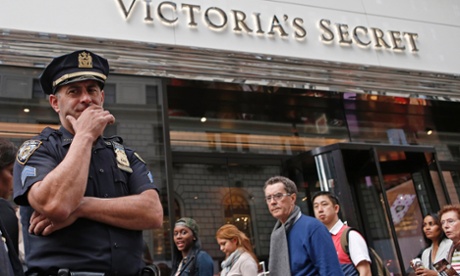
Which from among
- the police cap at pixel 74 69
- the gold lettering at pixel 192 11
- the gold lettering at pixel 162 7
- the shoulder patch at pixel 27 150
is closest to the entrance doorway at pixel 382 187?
the gold lettering at pixel 192 11

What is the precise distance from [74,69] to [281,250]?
2.20m

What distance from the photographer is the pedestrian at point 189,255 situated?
15.6ft

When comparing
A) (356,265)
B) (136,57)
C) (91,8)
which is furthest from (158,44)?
(356,265)

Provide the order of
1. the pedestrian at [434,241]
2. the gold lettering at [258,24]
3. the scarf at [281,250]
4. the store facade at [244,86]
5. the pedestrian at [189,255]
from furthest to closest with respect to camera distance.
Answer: the gold lettering at [258,24]
the store facade at [244,86]
the pedestrian at [434,241]
the pedestrian at [189,255]
the scarf at [281,250]

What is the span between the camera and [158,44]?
6523mm

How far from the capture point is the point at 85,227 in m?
1.85

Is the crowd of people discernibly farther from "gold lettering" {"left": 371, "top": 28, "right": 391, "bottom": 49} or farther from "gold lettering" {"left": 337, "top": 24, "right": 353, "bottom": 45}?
"gold lettering" {"left": 371, "top": 28, "right": 391, "bottom": 49}

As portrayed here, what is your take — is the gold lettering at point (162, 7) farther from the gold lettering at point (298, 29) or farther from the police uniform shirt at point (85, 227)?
the police uniform shirt at point (85, 227)

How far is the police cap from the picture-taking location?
6.88 ft

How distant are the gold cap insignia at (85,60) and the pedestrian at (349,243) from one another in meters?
2.90

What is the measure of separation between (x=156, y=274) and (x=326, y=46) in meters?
6.37

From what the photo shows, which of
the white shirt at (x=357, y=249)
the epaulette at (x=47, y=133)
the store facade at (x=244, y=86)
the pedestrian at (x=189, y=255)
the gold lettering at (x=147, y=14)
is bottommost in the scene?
the white shirt at (x=357, y=249)

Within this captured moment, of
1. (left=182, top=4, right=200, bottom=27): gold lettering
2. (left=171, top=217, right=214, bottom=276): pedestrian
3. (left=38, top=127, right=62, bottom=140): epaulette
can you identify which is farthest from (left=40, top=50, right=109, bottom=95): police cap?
(left=182, top=4, right=200, bottom=27): gold lettering

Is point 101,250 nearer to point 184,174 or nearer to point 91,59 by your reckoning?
point 91,59
